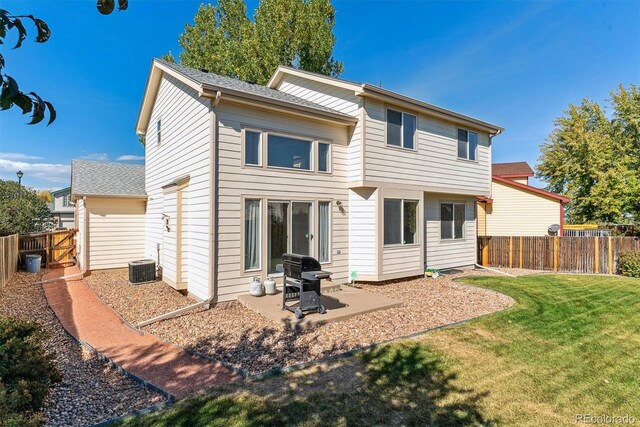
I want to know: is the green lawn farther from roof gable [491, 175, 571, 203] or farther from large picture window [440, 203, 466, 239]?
roof gable [491, 175, 571, 203]

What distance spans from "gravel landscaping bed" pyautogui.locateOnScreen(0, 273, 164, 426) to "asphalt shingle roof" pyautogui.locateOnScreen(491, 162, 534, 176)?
2875cm

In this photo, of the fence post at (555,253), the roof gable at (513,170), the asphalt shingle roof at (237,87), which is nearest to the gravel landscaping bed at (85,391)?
the asphalt shingle roof at (237,87)

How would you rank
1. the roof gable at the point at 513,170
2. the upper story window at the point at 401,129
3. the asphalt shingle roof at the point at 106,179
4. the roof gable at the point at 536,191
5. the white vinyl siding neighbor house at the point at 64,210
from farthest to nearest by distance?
1. the white vinyl siding neighbor house at the point at 64,210
2. the roof gable at the point at 513,170
3. the roof gable at the point at 536,191
4. the asphalt shingle roof at the point at 106,179
5. the upper story window at the point at 401,129

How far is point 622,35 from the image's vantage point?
1407 centimetres

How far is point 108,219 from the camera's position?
13.5 m

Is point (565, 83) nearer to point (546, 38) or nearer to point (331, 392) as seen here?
point (546, 38)

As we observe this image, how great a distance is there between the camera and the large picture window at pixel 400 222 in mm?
10586

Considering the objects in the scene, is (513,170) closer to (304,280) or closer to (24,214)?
(304,280)

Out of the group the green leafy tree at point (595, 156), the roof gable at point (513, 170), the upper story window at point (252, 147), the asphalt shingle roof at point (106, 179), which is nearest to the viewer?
the upper story window at point (252, 147)

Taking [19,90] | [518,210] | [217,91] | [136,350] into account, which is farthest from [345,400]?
[518,210]

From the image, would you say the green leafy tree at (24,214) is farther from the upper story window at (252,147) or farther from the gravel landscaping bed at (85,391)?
the upper story window at (252,147)

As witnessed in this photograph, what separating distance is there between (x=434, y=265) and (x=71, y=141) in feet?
78.9

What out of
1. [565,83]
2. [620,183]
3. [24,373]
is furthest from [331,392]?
[620,183]

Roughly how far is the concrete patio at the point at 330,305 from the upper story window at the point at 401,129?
5090mm
